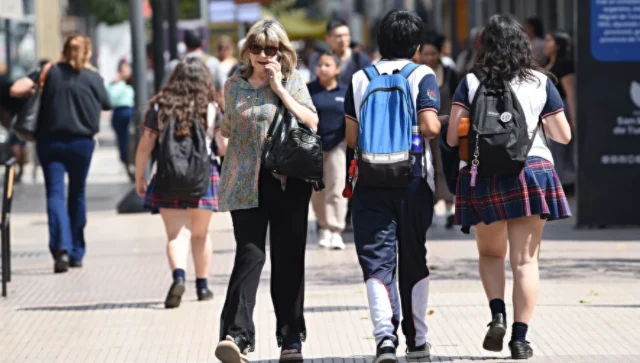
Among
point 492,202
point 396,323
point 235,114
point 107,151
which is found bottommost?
point 107,151

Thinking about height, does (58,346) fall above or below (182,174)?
below

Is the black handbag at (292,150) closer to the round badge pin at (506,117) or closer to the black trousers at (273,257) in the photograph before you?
the black trousers at (273,257)

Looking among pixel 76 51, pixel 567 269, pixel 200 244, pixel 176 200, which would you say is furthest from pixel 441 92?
pixel 176 200

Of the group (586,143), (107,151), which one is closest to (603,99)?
(586,143)

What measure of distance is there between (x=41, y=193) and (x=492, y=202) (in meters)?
13.7

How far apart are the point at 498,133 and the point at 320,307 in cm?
256

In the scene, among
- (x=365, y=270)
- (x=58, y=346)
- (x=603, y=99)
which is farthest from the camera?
(x=603, y=99)

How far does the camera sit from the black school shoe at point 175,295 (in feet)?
29.8

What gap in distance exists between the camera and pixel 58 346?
786 centimetres

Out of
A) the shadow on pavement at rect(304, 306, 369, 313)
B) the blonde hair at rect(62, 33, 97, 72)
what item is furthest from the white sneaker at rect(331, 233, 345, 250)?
the shadow on pavement at rect(304, 306, 369, 313)

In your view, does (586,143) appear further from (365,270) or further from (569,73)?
(365,270)

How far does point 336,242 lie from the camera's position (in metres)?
12.3

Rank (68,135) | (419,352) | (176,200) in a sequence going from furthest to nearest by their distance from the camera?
1. (68,135)
2. (176,200)
3. (419,352)

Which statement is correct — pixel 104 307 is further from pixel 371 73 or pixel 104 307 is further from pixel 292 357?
pixel 371 73
